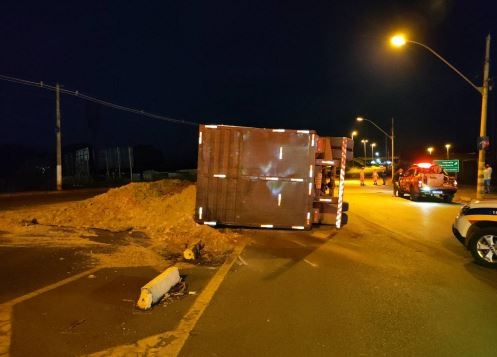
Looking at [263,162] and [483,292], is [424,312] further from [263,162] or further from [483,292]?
[263,162]

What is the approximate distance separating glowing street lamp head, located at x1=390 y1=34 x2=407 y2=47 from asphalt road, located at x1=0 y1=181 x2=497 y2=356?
12.2 metres

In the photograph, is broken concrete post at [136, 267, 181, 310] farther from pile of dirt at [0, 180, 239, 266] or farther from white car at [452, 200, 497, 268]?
white car at [452, 200, 497, 268]

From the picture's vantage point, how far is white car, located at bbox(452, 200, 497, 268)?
926cm

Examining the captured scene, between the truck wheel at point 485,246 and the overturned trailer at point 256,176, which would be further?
the overturned trailer at point 256,176

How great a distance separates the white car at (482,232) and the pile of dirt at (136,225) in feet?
15.7

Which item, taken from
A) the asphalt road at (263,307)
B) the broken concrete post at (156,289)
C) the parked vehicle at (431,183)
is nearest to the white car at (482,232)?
the asphalt road at (263,307)

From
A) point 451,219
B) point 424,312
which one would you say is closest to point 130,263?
point 424,312

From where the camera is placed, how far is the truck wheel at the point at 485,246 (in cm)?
923

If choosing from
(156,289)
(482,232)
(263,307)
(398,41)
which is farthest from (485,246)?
(398,41)

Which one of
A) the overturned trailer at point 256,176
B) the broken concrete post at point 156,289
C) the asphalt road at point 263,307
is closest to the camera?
the asphalt road at point 263,307

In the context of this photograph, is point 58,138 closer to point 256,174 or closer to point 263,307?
point 256,174

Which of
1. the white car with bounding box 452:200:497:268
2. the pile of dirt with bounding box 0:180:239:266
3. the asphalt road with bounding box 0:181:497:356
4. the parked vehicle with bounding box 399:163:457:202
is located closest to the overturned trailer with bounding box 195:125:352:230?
the pile of dirt with bounding box 0:180:239:266

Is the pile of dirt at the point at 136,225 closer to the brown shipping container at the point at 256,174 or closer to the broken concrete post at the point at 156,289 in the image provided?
the brown shipping container at the point at 256,174

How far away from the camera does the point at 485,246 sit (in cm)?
932
